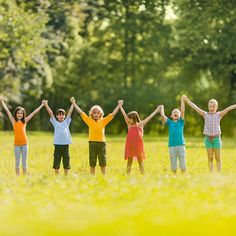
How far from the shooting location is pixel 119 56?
81.6 metres

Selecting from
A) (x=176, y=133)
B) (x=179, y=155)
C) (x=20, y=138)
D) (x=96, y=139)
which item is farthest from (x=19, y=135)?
(x=179, y=155)

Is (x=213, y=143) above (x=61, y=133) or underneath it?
underneath

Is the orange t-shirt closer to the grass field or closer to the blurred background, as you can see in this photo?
the grass field

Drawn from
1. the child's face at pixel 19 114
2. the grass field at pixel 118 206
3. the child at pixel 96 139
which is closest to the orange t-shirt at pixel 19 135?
the child's face at pixel 19 114

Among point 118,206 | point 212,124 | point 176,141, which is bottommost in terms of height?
point 118,206

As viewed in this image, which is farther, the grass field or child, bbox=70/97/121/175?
child, bbox=70/97/121/175

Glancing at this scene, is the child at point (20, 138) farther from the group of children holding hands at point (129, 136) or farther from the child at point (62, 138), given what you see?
the child at point (62, 138)

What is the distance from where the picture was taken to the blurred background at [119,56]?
189 feet

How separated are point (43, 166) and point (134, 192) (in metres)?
13.3

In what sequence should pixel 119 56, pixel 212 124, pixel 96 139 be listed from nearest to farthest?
pixel 96 139 < pixel 212 124 < pixel 119 56

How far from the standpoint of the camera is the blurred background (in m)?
57.5

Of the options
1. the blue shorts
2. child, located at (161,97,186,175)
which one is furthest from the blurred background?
the blue shorts

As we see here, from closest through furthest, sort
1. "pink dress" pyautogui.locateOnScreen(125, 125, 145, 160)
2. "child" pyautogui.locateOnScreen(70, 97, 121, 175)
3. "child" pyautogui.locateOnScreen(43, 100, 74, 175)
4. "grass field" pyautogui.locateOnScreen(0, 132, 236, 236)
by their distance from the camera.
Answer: "grass field" pyautogui.locateOnScreen(0, 132, 236, 236) → "child" pyautogui.locateOnScreen(70, 97, 121, 175) → "child" pyautogui.locateOnScreen(43, 100, 74, 175) → "pink dress" pyautogui.locateOnScreen(125, 125, 145, 160)

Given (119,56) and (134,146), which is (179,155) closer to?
(134,146)
